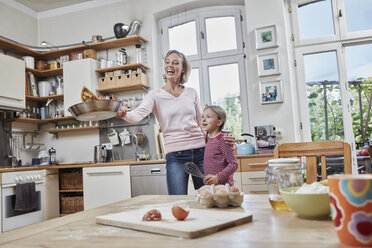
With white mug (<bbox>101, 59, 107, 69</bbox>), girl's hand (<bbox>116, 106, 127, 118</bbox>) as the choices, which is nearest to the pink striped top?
girl's hand (<bbox>116, 106, 127, 118</bbox>)

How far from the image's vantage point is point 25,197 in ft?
11.0

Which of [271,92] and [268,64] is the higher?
[268,64]

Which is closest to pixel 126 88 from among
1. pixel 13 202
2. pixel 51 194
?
pixel 51 194

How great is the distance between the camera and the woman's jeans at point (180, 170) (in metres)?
1.87

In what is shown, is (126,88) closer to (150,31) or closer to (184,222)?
(150,31)

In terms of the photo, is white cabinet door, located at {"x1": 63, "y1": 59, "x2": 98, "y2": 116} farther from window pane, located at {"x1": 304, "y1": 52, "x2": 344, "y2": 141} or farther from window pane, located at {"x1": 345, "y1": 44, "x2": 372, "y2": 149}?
window pane, located at {"x1": 345, "y1": 44, "x2": 372, "y2": 149}

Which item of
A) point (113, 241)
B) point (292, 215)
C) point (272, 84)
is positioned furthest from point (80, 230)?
point (272, 84)

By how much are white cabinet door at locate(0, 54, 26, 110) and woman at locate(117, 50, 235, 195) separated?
2.41 metres

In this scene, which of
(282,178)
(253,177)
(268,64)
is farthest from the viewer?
(268,64)

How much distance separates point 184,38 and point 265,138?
1.76m

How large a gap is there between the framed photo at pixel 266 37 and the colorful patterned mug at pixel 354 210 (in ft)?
10.7

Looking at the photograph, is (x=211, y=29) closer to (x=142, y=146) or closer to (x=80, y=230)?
(x=142, y=146)

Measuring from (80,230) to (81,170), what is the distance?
3.35 meters

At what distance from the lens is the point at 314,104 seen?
3.61 metres
